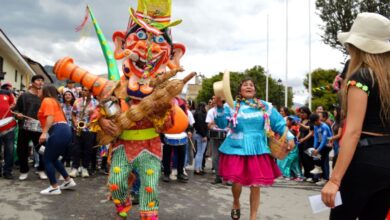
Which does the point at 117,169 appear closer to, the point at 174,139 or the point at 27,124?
the point at 174,139

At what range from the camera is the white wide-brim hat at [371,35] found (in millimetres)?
2268

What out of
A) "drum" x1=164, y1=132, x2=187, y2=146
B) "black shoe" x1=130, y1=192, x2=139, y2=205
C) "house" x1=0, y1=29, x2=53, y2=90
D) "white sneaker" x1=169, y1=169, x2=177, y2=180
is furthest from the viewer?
"house" x1=0, y1=29, x2=53, y2=90

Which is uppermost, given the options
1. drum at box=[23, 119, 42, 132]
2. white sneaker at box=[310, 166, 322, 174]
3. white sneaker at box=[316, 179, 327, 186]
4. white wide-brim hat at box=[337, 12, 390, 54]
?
white wide-brim hat at box=[337, 12, 390, 54]

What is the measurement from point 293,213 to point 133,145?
2709mm

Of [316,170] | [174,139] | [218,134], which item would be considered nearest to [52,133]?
[174,139]

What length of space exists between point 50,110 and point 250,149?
122 inches

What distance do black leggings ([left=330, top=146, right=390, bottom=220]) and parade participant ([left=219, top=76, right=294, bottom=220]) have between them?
206 cm

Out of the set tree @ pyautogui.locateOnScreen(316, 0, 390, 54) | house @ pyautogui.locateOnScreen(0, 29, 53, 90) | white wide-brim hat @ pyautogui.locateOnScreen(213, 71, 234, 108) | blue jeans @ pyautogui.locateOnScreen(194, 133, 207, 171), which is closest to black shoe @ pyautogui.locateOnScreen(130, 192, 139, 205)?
white wide-brim hat @ pyautogui.locateOnScreen(213, 71, 234, 108)

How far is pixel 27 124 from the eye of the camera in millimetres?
6789

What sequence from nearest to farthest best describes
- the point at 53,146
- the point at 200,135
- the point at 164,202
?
the point at 164,202
the point at 53,146
the point at 200,135

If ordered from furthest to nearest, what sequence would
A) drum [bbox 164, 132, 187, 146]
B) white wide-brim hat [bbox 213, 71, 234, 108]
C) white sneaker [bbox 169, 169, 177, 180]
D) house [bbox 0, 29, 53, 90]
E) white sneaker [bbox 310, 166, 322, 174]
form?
house [bbox 0, 29, 53, 90]
white sneaker [bbox 310, 166, 322, 174]
white sneaker [bbox 169, 169, 177, 180]
drum [bbox 164, 132, 187, 146]
white wide-brim hat [bbox 213, 71, 234, 108]

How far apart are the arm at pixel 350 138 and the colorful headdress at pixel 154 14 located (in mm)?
2329

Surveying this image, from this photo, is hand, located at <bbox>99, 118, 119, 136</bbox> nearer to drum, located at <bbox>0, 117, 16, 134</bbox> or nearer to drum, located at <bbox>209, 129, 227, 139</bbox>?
drum, located at <bbox>0, 117, 16, 134</bbox>

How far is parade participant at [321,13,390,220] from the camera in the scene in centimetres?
212
